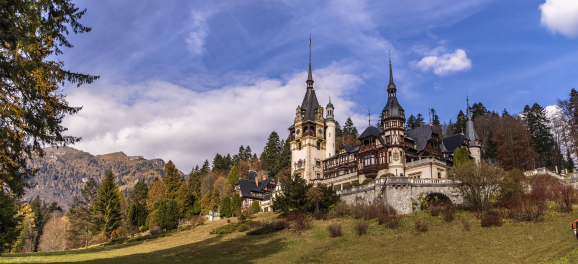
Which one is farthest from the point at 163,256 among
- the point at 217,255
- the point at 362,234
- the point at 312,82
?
the point at 312,82

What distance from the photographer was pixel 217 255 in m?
32.7

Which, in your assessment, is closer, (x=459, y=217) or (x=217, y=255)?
(x=217, y=255)

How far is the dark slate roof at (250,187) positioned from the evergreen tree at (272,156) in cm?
1031

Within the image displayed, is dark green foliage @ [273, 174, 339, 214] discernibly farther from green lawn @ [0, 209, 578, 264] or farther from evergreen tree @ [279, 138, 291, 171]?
evergreen tree @ [279, 138, 291, 171]

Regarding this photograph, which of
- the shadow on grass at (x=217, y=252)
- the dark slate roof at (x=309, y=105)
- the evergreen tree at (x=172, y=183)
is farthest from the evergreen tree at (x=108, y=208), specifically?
the dark slate roof at (x=309, y=105)

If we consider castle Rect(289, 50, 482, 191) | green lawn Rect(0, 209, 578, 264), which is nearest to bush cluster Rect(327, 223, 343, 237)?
green lawn Rect(0, 209, 578, 264)

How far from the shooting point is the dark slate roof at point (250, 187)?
2940 inches

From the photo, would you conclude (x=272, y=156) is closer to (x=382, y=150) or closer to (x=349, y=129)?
(x=349, y=129)

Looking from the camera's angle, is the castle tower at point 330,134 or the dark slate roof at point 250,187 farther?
the dark slate roof at point 250,187

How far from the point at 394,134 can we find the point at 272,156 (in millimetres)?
39272

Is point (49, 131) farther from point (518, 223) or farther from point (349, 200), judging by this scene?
point (349, 200)

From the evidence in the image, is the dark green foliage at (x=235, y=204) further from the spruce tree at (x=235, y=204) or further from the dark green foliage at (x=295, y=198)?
the dark green foliage at (x=295, y=198)

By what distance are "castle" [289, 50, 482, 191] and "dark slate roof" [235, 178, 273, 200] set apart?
25.7 feet

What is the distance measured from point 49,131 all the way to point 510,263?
22.6 metres
